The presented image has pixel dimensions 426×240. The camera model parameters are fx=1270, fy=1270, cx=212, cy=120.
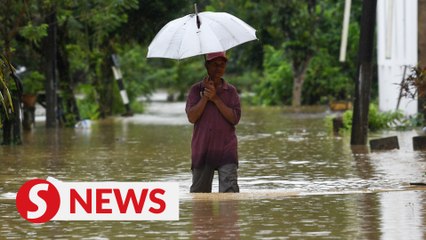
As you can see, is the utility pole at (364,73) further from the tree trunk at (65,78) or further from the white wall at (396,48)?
the tree trunk at (65,78)

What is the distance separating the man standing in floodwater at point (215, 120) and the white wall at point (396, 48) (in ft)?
48.2

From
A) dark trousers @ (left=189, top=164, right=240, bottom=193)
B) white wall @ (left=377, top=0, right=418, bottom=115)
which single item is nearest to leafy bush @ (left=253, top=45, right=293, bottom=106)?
white wall @ (left=377, top=0, right=418, bottom=115)

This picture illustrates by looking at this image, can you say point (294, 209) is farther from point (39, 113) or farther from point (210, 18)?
point (39, 113)

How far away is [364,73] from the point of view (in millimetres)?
22234

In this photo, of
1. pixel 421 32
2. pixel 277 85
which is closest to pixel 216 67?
pixel 421 32

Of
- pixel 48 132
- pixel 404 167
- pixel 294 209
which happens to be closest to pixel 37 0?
pixel 48 132

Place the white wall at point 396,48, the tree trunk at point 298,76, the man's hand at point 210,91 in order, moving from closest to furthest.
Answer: the man's hand at point 210,91 → the white wall at point 396,48 → the tree trunk at point 298,76

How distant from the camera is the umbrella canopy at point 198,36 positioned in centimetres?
1310

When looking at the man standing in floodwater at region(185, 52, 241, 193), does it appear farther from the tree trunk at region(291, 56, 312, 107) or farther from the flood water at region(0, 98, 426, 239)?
the tree trunk at region(291, 56, 312, 107)

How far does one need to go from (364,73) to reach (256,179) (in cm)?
635

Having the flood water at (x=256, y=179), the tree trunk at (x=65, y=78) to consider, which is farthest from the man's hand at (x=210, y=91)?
the tree trunk at (x=65, y=78)

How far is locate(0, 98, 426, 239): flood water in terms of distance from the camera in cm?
1097

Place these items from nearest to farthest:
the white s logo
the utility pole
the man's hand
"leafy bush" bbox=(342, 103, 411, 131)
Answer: the white s logo → the man's hand → the utility pole → "leafy bush" bbox=(342, 103, 411, 131)

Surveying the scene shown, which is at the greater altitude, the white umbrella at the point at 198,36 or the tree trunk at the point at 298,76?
the white umbrella at the point at 198,36
